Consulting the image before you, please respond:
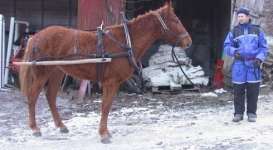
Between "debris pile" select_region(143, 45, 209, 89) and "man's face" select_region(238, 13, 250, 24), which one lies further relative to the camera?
"debris pile" select_region(143, 45, 209, 89)

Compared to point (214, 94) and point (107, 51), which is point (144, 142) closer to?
point (107, 51)

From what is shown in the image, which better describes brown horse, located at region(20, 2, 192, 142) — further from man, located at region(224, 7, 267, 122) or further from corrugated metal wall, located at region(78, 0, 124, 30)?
corrugated metal wall, located at region(78, 0, 124, 30)

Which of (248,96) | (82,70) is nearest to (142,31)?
(82,70)

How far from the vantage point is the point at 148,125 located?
7934mm

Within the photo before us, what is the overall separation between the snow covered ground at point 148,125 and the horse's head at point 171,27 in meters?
1.23

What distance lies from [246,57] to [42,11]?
6910 millimetres

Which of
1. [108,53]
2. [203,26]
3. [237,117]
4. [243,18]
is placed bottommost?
[237,117]

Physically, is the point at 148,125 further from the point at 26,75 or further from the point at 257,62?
the point at 26,75

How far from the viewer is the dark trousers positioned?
7840 millimetres

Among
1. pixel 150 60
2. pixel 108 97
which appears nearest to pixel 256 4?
pixel 150 60

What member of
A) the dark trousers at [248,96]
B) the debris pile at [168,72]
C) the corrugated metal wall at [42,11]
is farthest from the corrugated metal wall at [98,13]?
the dark trousers at [248,96]

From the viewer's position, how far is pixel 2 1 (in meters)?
13.4

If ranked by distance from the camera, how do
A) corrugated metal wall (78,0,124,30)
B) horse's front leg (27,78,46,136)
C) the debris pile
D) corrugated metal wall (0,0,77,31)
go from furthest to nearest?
corrugated metal wall (0,0,77,31) < the debris pile < corrugated metal wall (78,0,124,30) < horse's front leg (27,78,46,136)

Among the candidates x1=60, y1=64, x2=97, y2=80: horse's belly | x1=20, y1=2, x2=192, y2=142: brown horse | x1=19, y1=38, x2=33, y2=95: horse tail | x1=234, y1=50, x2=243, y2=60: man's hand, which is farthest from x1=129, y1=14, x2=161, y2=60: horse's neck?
x1=19, y1=38, x2=33, y2=95: horse tail
